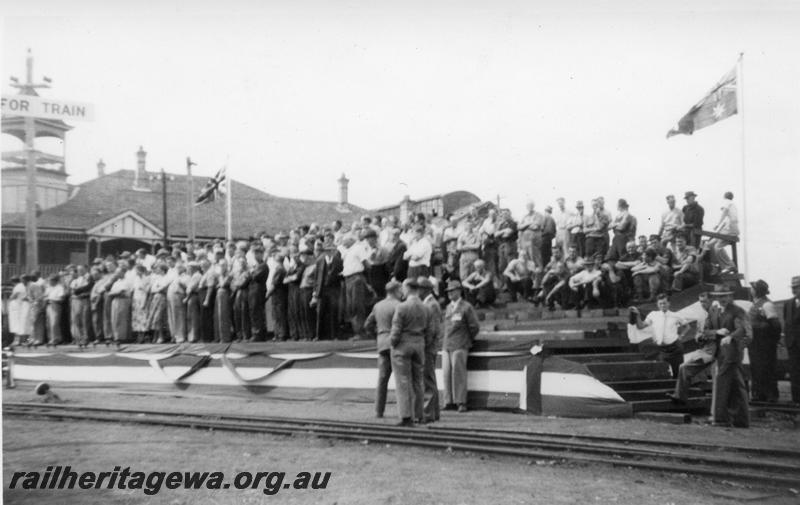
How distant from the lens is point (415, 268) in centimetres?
1218

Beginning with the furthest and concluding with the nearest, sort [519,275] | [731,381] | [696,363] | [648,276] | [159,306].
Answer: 1. [159,306]
2. [519,275]
3. [648,276]
4. [696,363]
5. [731,381]

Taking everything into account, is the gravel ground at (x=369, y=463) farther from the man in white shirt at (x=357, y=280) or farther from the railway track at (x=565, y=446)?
the man in white shirt at (x=357, y=280)

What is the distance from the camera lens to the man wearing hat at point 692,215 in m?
12.9

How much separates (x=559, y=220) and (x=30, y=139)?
9399 millimetres

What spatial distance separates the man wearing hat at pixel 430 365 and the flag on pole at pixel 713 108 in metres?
5.93

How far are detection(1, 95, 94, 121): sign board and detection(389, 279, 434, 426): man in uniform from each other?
497 cm

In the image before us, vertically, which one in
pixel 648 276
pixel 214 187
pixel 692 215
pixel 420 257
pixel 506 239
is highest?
pixel 214 187

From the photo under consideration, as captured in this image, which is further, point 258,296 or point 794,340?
point 258,296

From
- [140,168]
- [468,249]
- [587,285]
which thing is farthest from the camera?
[140,168]

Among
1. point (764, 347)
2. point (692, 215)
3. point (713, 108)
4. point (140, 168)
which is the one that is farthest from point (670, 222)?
point (140, 168)

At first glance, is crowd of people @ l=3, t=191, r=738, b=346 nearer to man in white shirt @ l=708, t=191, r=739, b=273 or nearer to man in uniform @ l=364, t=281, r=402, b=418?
man in white shirt @ l=708, t=191, r=739, b=273

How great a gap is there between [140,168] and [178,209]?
3.11 m

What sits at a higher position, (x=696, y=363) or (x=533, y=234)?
(x=533, y=234)

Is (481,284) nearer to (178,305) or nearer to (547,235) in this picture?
(547,235)
